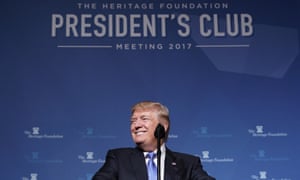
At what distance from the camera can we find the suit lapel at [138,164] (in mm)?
2660

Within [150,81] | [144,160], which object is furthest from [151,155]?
[150,81]

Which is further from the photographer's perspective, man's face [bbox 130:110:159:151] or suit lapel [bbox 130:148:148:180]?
man's face [bbox 130:110:159:151]

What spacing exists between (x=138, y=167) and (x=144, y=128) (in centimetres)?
24

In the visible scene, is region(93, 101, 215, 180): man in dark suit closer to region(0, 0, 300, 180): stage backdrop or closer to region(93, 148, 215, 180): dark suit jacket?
region(93, 148, 215, 180): dark suit jacket

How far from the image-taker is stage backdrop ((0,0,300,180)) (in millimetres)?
3902

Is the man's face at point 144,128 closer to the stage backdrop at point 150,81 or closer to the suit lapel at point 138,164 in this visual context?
the suit lapel at point 138,164

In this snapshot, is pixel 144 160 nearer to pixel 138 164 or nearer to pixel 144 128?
pixel 138 164

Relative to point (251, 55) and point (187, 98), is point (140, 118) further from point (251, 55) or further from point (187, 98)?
point (251, 55)

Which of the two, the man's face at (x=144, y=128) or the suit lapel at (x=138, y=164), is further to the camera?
the man's face at (x=144, y=128)

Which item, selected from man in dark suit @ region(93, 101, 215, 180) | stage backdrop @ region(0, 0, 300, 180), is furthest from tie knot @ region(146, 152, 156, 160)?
stage backdrop @ region(0, 0, 300, 180)

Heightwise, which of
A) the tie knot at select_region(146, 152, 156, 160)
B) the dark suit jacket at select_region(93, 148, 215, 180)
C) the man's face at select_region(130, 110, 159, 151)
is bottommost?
the dark suit jacket at select_region(93, 148, 215, 180)

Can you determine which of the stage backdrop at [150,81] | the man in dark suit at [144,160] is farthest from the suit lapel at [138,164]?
the stage backdrop at [150,81]

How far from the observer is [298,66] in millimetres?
4137

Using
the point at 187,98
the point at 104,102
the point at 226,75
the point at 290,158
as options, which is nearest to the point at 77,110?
the point at 104,102
